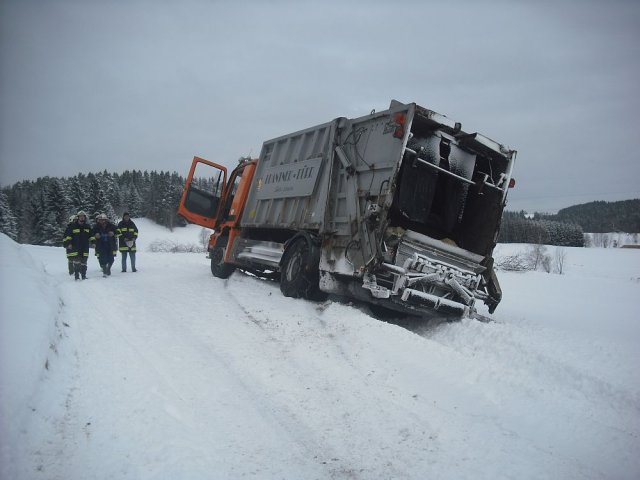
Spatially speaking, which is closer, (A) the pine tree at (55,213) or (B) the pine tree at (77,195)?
(A) the pine tree at (55,213)

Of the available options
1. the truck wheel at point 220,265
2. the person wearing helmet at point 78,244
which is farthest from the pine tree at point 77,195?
the truck wheel at point 220,265

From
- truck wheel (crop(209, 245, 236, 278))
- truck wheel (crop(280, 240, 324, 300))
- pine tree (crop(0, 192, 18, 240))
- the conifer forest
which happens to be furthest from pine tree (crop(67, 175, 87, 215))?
truck wheel (crop(280, 240, 324, 300))

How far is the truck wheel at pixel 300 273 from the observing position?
6570mm

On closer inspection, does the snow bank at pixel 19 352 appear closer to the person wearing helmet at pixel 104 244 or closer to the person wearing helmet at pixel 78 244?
the person wearing helmet at pixel 78 244

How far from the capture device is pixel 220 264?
9.78m

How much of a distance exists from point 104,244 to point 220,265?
2850 millimetres

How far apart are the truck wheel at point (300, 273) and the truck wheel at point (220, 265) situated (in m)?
2.90

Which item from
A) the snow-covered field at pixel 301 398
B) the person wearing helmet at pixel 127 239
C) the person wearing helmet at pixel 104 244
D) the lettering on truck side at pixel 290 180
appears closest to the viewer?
the snow-covered field at pixel 301 398

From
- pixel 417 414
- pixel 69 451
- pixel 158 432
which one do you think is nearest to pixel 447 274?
pixel 417 414

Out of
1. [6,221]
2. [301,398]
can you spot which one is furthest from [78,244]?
[6,221]

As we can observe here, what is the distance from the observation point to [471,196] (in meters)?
6.70

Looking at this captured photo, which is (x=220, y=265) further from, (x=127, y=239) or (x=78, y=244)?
(x=78, y=244)

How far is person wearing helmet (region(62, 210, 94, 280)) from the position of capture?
9.12 meters

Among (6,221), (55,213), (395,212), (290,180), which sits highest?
(290,180)
